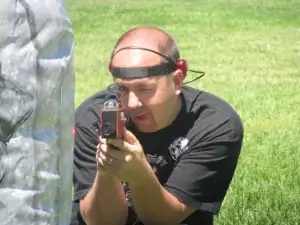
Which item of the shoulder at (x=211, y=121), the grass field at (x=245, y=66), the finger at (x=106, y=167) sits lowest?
the grass field at (x=245, y=66)

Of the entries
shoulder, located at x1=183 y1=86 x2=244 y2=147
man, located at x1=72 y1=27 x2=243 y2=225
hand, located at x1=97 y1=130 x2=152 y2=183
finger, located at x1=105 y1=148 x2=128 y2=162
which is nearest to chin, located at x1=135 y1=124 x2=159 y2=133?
man, located at x1=72 y1=27 x2=243 y2=225

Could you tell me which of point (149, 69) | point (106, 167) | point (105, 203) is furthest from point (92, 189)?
point (149, 69)

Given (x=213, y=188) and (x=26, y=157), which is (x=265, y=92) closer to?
(x=213, y=188)

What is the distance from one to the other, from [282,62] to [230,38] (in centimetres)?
268

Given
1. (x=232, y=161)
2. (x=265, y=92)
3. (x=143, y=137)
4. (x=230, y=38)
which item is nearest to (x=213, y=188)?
(x=232, y=161)

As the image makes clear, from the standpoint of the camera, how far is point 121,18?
671 inches

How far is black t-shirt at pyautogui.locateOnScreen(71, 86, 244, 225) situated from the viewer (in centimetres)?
336

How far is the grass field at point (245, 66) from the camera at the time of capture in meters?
5.24

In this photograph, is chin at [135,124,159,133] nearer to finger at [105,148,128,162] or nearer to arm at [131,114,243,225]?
arm at [131,114,243,225]

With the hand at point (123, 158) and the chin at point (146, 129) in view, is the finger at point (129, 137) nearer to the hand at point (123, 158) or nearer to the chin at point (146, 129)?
the hand at point (123, 158)

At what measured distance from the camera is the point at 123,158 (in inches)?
111

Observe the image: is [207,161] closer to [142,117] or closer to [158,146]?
[158,146]

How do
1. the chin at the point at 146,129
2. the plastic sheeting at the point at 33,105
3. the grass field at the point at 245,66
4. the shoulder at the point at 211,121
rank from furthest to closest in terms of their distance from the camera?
1. the grass field at the point at 245,66
2. the shoulder at the point at 211,121
3. the chin at the point at 146,129
4. the plastic sheeting at the point at 33,105

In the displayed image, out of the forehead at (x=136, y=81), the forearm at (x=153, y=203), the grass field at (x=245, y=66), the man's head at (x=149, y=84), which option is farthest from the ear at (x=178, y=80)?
the grass field at (x=245, y=66)
